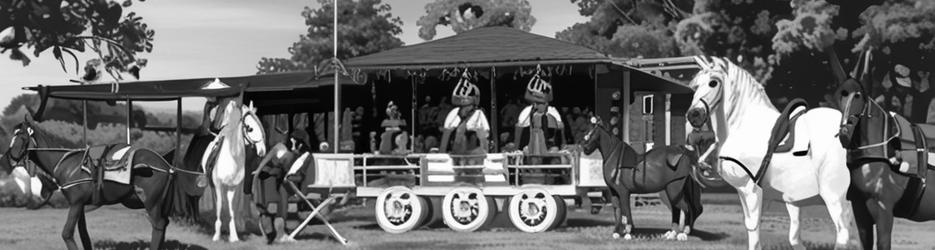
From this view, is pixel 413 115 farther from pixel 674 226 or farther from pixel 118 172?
pixel 118 172

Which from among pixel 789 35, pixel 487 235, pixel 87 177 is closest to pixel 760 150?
pixel 487 235

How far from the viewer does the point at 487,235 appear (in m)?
19.8

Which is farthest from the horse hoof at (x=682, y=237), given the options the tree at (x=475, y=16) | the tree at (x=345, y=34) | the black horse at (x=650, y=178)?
the tree at (x=345, y=34)

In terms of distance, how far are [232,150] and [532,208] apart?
547cm

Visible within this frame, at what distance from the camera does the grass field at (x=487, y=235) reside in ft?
58.4

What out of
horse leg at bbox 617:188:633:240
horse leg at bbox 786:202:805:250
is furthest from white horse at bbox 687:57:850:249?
horse leg at bbox 617:188:633:240

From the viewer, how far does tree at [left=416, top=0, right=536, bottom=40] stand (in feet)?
152

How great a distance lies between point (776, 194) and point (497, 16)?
40.8 meters

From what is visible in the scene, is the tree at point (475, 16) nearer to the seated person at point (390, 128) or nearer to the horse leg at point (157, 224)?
the seated person at point (390, 128)

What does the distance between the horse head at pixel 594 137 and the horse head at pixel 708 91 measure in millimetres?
6182

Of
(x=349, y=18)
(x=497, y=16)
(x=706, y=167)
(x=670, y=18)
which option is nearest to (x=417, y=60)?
(x=706, y=167)

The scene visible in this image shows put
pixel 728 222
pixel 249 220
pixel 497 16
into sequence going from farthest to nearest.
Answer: pixel 497 16 → pixel 728 222 → pixel 249 220

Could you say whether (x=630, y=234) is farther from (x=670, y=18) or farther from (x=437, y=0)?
(x=437, y=0)

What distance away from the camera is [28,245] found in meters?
18.8
